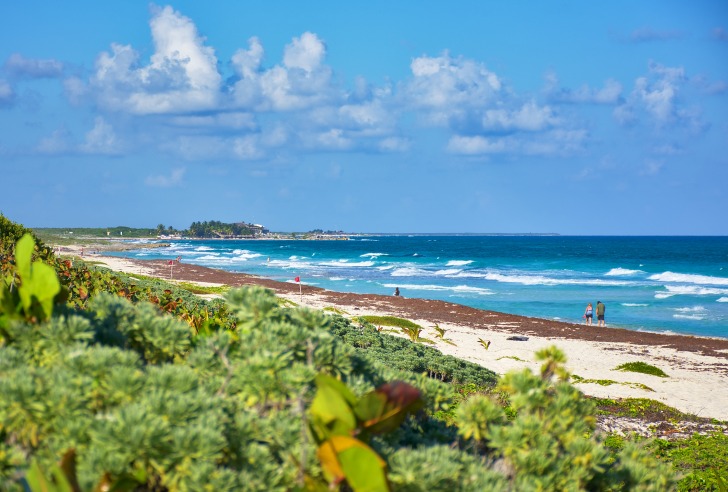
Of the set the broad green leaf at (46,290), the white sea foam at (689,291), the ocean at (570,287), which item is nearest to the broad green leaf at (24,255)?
the broad green leaf at (46,290)

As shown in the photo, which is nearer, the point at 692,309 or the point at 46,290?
the point at 46,290

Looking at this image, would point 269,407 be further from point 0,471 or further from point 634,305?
point 634,305

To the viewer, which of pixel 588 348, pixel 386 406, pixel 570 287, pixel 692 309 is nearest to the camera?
pixel 386 406

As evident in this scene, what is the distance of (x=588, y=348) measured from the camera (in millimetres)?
26469

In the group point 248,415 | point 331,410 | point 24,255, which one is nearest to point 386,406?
point 331,410

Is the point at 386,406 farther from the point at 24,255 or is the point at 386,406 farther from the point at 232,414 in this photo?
the point at 24,255

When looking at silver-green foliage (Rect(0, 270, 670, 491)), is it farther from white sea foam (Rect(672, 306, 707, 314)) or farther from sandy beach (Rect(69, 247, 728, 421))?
white sea foam (Rect(672, 306, 707, 314))

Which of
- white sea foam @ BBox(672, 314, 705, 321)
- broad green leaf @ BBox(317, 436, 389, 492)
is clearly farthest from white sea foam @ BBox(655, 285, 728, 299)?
broad green leaf @ BBox(317, 436, 389, 492)

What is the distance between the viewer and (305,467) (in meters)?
2.34

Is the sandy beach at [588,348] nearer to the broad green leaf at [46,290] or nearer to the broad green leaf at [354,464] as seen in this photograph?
the broad green leaf at [354,464]

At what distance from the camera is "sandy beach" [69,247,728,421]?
16812 mm

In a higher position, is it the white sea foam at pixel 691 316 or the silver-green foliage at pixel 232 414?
the silver-green foliage at pixel 232 414

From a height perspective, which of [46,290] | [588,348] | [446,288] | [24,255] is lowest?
[588,348]

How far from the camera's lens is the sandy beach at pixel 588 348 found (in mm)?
16812
